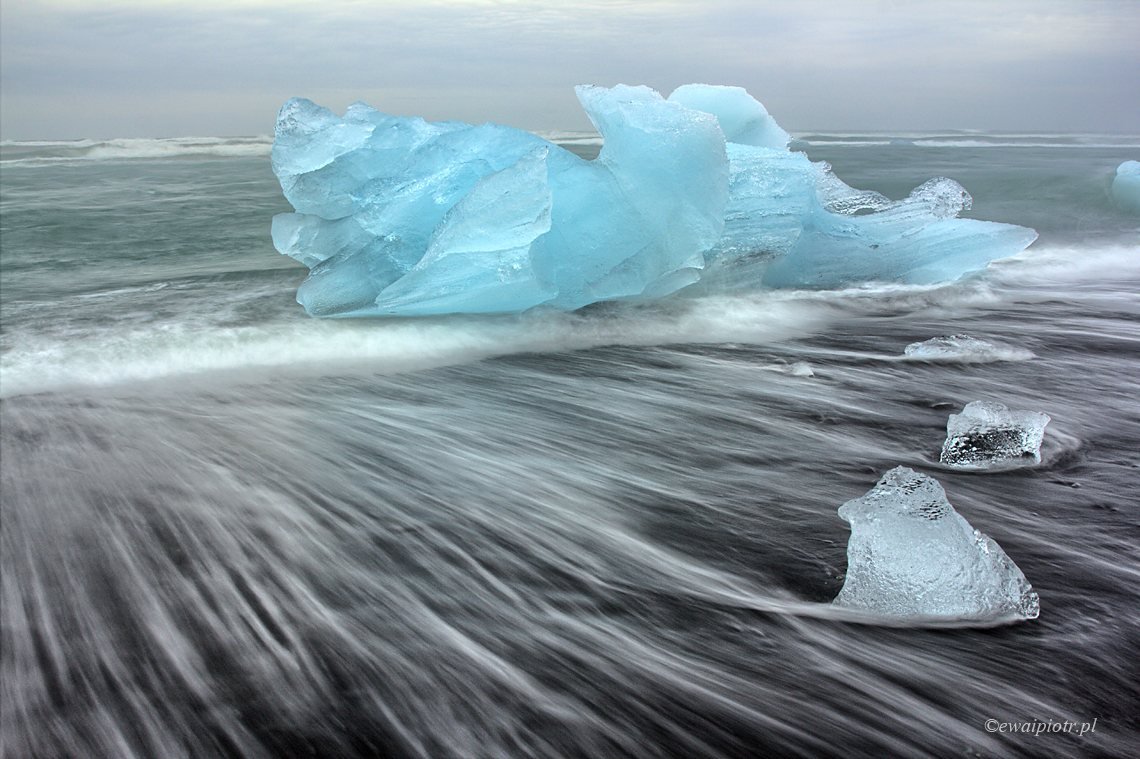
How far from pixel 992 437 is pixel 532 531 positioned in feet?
4.48

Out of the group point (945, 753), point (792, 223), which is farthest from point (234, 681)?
point (792, 223)

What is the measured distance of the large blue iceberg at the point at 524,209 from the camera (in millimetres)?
3895

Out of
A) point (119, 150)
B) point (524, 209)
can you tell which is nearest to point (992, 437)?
point (524, 209)

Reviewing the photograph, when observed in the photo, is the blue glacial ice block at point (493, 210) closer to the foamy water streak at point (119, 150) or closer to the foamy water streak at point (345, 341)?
the foamy water streak at point (345, 341)

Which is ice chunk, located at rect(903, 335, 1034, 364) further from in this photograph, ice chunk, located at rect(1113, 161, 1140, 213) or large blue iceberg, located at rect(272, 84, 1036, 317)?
ice chunk, located at rect(1113, 161, 1140, 213)

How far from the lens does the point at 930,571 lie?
5.78 ft

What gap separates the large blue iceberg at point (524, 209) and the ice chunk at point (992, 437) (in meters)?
1.84

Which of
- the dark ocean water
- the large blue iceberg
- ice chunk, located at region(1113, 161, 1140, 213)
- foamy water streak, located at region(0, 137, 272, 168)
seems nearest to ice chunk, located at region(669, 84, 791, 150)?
the large blue iceberg

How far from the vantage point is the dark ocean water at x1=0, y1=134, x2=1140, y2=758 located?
1503mm

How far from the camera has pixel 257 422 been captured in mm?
2922

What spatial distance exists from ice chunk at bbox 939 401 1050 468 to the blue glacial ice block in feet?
6.03

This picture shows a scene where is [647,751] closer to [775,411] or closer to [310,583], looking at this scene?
[310,583]

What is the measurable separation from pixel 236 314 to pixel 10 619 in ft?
8.88

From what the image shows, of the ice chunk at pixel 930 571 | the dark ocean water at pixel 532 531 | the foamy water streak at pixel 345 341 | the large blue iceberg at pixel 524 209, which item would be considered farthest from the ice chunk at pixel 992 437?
the large blue iceberg at pixel 524 209
